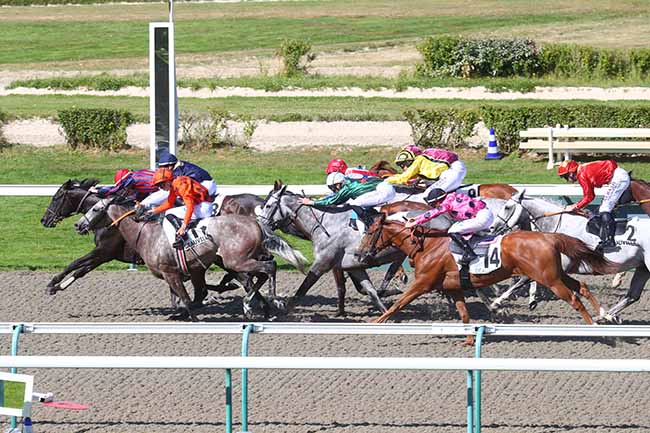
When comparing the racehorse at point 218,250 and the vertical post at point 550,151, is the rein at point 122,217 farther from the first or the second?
the vertical post at point 550,151

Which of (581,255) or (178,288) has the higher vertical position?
(581,255)

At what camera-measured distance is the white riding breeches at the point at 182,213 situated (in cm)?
1097

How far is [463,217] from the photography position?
1050 centimetres

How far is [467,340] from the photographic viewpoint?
1035 centimetres

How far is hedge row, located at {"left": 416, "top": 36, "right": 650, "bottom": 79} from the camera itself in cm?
2845

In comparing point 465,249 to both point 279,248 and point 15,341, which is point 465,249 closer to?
point 279,248

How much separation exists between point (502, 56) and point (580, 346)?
62.4 feet

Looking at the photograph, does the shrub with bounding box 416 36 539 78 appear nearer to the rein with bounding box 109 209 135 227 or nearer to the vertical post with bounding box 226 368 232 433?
the rein with bounding box 109 209 135 227

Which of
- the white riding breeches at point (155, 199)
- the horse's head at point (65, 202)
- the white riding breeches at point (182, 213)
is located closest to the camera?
the white riding breeches at point (182, 213)

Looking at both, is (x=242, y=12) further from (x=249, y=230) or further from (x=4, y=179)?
(x=249, y=230)

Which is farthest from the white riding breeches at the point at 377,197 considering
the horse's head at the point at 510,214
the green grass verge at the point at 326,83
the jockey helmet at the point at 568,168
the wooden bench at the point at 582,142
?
the green grass verge at the point at 326,83

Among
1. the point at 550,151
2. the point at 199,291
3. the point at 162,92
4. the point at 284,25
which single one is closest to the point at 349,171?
the point at 199,291

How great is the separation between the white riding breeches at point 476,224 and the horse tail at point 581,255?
0.52m

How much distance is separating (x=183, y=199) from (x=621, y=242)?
11.7 feet
